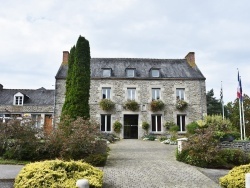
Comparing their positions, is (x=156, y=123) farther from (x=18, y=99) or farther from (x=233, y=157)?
(x=18, y=99)

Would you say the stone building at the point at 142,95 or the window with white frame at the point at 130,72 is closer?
the stone building at the point at 142,95

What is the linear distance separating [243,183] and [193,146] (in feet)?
12.4

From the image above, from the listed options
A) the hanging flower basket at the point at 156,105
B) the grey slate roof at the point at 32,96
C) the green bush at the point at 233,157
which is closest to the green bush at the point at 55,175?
the green bush at the point at 233,157

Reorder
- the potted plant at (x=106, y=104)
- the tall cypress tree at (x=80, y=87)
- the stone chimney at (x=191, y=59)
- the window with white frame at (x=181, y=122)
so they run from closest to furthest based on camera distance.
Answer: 1. the tall cypress tree at (x=80, y=87)
2. the potted plant at (x=106, y=104)
3. the window with white frame at (x=181, y=122)
4. the stone chimney at (x=191, y=59)

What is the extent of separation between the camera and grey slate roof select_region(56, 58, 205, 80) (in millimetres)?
23138

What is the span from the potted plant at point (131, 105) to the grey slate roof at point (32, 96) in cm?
965

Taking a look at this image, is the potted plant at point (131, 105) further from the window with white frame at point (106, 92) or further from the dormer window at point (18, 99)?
the dormer window at point (18, 99)

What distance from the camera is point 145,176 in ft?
27.6

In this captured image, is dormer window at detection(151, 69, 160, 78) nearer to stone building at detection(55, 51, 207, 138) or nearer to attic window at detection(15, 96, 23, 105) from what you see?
stone building at detection(55, 51, 207, 138)

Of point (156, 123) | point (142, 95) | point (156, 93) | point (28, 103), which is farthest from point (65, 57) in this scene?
point (156, 123)

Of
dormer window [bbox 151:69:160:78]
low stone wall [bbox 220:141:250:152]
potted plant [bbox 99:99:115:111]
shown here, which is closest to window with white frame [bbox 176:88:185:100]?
dormer window [bbox 151:69:160:78]

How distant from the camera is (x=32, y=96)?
96.1 feet

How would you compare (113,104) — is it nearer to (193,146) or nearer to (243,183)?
(193,146)

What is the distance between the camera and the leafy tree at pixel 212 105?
38.9 m
